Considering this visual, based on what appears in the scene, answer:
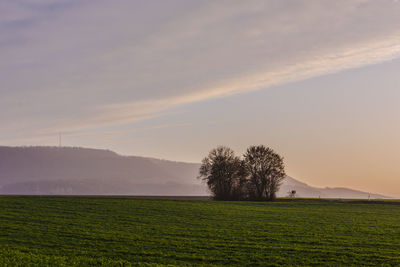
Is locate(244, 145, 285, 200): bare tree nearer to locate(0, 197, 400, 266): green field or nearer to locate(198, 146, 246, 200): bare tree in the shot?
locate(198, 146, 246, 200): bare tree

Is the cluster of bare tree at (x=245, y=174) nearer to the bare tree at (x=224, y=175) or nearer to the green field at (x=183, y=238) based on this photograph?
the bare tree at (x=224, y=175)

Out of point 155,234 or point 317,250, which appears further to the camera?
point 155,234

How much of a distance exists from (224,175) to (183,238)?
69.8 m

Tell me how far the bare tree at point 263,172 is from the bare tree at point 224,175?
2.37 metres

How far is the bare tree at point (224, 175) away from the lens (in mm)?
108812

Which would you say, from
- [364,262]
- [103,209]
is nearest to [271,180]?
[103,209]

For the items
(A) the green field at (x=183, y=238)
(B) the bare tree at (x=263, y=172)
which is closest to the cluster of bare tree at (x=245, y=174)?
(B) the bare tree at (x=263, y=172)

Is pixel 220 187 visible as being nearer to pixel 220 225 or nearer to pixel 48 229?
pixel 220 225

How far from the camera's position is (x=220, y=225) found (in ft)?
167

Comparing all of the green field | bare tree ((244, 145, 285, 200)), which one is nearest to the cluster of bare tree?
bare tree ((244, 145, 285, 200))

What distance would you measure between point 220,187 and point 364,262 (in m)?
77.8

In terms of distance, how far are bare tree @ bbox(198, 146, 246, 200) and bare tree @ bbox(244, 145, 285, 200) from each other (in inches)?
93.2

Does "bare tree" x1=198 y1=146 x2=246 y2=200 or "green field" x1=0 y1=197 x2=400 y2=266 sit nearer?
"green field" x1=0 y1=197 x2=400 y2=266

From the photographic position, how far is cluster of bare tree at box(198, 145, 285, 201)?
109m
